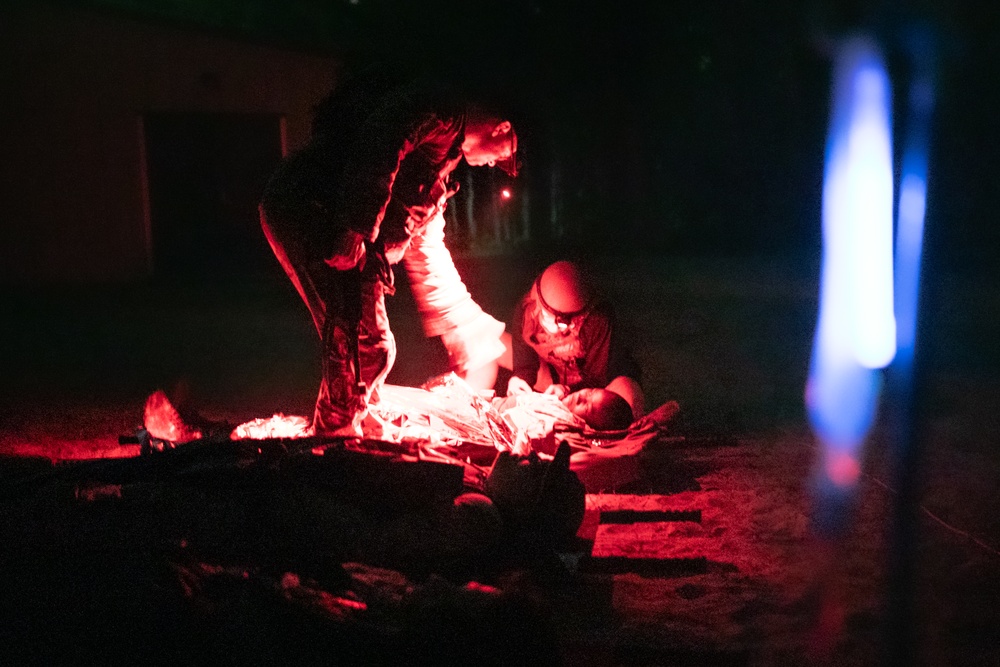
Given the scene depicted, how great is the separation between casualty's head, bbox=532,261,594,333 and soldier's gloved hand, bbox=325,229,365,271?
5.02 feet

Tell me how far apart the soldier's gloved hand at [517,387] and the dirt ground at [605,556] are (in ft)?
A: 2.82

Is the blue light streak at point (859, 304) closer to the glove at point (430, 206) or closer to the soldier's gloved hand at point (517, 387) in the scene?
the soldier's gloved hand at point (517, 387)

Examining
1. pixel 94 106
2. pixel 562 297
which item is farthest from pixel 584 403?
pixel 94 106

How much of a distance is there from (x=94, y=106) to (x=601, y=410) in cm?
1399

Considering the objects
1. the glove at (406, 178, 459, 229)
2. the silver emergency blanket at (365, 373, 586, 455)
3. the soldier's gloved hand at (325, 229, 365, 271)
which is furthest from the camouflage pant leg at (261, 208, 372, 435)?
the glove at (406, 178, 459, 229)

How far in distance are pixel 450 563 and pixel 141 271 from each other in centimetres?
1463

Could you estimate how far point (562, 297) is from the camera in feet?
18.3

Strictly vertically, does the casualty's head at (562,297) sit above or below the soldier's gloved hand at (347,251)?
below

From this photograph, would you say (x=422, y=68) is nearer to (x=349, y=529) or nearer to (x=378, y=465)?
(x=378, y=465)

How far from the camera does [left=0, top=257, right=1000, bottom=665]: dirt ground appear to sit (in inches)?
122

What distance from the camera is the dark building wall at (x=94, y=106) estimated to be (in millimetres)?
15883

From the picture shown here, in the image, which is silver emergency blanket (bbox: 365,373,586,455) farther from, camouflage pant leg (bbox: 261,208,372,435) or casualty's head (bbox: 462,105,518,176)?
casualty's head (bbox: 462,105,518,176)

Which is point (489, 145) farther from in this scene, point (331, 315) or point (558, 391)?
point (558, 391)

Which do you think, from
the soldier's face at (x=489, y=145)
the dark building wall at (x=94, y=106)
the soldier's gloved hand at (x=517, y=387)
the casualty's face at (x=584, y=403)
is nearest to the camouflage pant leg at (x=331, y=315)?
the soldier's face at (x=489, y=145)
